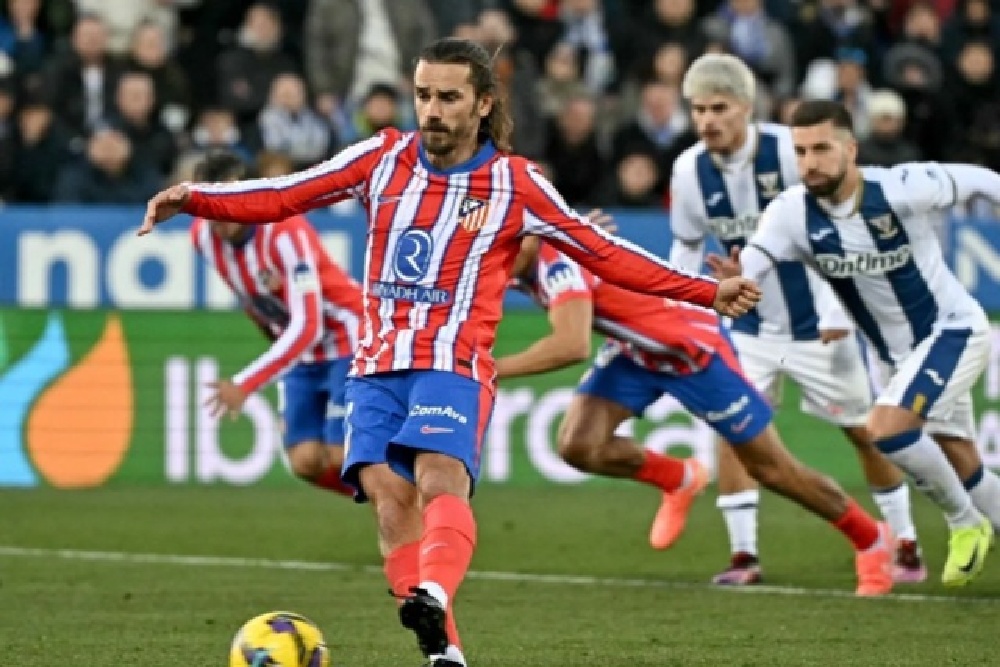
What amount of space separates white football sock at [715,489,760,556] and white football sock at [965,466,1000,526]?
3.85 feet

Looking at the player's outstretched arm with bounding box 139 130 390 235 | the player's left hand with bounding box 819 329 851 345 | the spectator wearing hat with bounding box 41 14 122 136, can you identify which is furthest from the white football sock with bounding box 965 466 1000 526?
the spectator wearing hat with bounding box 41 14 122 136

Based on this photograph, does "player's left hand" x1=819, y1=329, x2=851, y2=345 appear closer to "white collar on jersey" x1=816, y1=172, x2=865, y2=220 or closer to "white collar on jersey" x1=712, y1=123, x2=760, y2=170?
"white collar on jersey" x1=712, y1=123, x2=760, y2=170

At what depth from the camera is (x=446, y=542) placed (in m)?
7.55

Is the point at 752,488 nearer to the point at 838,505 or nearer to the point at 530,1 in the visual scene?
the point at 838,505

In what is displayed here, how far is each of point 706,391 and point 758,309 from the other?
1799mm

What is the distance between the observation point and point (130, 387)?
16.7 meters

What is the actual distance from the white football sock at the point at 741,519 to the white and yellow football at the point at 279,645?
425cm

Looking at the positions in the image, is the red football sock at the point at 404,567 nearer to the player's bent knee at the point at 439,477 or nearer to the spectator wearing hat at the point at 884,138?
the player's bent knee at the point at 439,477

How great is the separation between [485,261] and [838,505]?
11.6 feet

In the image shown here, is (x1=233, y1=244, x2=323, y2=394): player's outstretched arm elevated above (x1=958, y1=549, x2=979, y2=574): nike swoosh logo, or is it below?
above

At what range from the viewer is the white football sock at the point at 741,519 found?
11.5 m

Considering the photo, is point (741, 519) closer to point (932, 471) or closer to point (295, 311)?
point (932, 471)

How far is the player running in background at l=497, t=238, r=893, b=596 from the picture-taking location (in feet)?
34.8

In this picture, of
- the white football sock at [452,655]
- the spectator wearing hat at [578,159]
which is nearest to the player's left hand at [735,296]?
the white football sock at [452,655]
